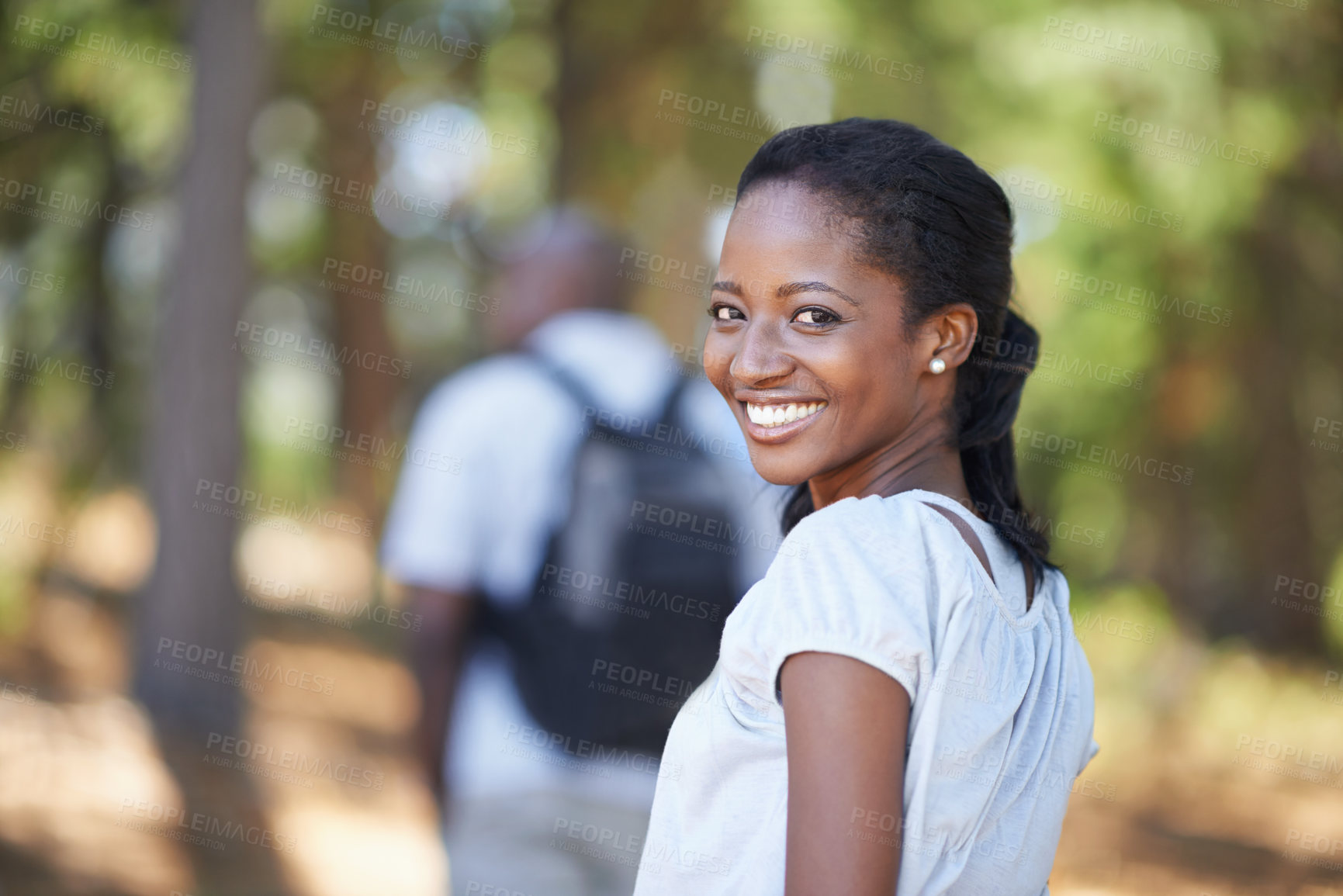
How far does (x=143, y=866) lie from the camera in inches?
207

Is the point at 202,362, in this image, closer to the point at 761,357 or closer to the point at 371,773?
the point at 371,773

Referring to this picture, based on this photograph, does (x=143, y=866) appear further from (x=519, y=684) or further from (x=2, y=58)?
(x=2, y=58)

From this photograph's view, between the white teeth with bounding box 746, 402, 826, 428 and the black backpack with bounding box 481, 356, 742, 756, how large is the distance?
1.03 meters

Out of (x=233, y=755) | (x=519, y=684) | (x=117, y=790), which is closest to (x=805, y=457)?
(x=519, y=684)

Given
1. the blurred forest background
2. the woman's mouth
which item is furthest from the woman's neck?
the blurred forest background

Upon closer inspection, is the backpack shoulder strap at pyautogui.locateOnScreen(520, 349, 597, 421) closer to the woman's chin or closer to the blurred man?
the blurred man

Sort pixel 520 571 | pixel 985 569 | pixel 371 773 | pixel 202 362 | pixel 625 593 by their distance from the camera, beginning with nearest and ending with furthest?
pixel 985 569
pixel 625 593
pixel 520 571
pixel 202 362
pixel 371 773

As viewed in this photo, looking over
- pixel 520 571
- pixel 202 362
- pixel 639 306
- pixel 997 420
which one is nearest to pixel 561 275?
pixel 520 571

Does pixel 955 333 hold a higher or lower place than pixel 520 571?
higher

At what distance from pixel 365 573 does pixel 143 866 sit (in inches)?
468

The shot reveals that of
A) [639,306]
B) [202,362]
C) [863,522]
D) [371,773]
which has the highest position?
[639,306]

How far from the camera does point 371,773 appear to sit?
25.8 feet

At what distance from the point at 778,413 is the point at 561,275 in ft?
5.85

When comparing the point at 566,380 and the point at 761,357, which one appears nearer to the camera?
the point at 761,357
